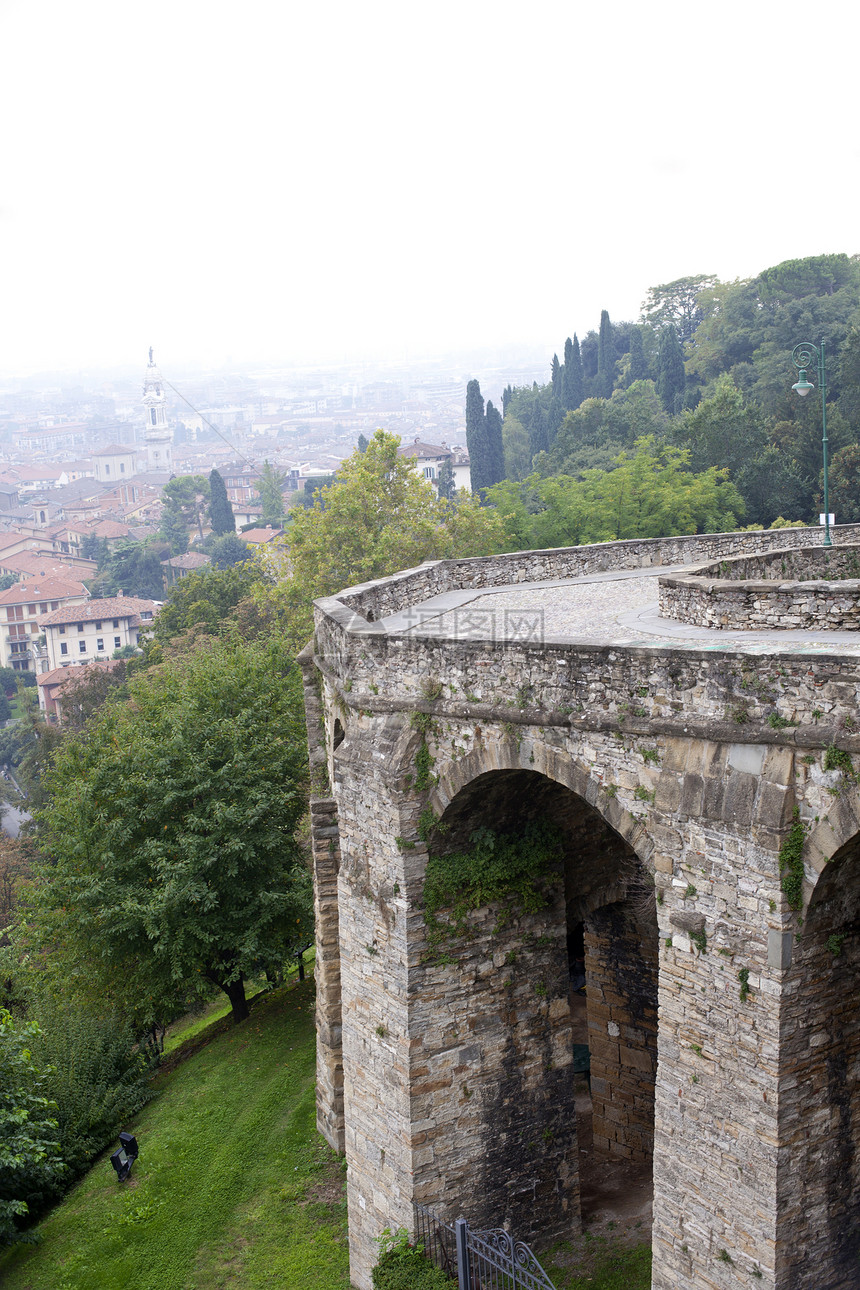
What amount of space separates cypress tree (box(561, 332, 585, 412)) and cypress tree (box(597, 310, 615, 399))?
1471 millimetres

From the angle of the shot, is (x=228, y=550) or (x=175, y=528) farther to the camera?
(x=175, y=528)

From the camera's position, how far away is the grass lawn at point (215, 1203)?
1434 cm

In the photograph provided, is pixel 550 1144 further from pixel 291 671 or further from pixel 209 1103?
pixel 291 671

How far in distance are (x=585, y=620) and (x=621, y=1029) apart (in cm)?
597

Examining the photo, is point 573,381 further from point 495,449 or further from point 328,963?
point 328,963

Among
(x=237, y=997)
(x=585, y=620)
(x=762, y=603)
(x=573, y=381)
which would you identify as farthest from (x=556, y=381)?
(x=762, y=603)

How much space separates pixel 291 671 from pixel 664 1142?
1909 cm

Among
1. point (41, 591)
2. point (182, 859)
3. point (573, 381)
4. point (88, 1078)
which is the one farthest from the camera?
point (41, 591)

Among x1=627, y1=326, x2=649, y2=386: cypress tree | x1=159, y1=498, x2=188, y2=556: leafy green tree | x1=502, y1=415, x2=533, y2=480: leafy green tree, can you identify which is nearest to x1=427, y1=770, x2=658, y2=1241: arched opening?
x1=627, y1=326, x2=649, y2=386: cypress tree

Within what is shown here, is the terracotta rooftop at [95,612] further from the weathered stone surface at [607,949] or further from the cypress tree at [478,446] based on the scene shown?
the weathered stone surface at [607,949]

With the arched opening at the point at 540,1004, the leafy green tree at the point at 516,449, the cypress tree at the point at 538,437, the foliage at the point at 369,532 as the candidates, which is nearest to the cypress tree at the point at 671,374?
the cypress tree at the point at 538,437

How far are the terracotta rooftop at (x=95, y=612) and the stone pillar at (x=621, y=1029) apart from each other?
81664 millimetres

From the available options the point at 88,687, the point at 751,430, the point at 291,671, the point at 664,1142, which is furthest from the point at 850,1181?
the point at 88,687

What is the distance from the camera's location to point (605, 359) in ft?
251
